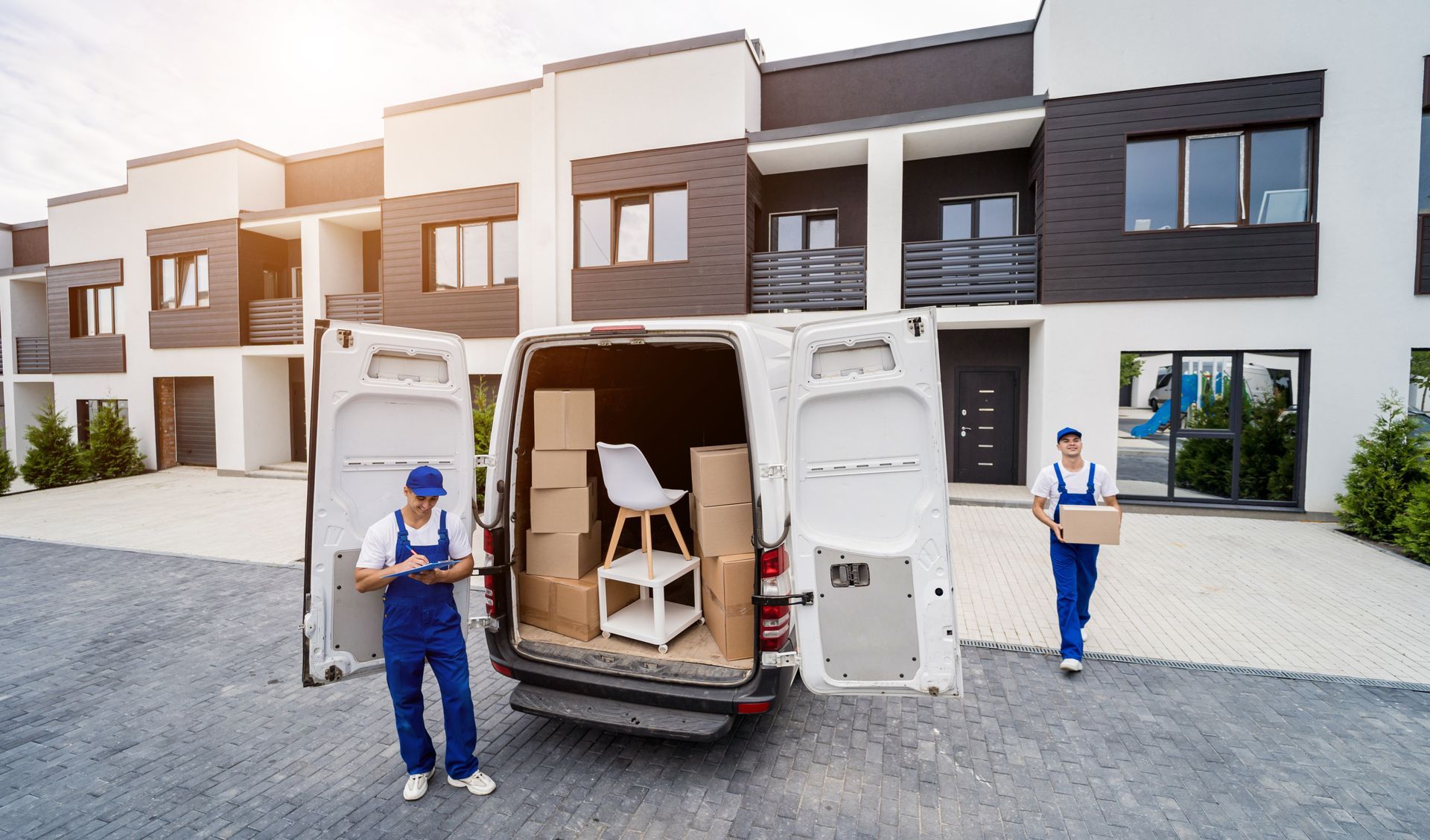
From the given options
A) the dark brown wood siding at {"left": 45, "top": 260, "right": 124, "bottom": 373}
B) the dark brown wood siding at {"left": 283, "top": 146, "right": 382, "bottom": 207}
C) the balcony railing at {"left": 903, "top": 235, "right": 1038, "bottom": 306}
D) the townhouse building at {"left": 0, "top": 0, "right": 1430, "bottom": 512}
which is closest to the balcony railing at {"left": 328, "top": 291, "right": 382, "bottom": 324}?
the townhouse building at {"left": 0, "top": 0, "right": 1430, "bottom": 512}

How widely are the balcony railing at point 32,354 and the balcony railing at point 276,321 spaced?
8382 mm

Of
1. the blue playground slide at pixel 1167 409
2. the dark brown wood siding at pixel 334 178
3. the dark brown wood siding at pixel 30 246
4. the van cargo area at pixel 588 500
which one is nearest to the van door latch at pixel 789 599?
the van cargo area at pixel 588 500

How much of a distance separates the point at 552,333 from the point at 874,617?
218cm

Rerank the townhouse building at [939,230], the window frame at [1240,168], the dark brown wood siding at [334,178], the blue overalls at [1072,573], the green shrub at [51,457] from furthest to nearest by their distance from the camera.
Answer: the dark brown wood siding at [334,178] < the green shrub at [51,457] < the window frame at [1240,168] < the townhouse building at [939,230] < the blue overalls at [1072,573]

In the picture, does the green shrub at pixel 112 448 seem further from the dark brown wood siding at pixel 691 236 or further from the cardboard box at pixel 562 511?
the cardboard box at pixel 562 511

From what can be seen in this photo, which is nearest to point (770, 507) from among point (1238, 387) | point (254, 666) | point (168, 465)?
point (254, 666)

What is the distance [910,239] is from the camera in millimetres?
10875

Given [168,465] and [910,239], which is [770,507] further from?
[168,465]

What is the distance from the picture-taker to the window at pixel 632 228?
10727 millimetres

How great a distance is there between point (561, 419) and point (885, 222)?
7772mm

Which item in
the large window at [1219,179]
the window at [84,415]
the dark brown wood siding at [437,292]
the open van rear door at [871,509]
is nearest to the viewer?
the open van rear door at [871,509]

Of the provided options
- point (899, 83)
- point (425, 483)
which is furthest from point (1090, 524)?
point (899, 83)

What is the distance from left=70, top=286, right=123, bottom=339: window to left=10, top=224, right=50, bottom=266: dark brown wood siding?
3.79 metres

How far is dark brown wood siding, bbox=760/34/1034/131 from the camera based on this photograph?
9.91 metres
